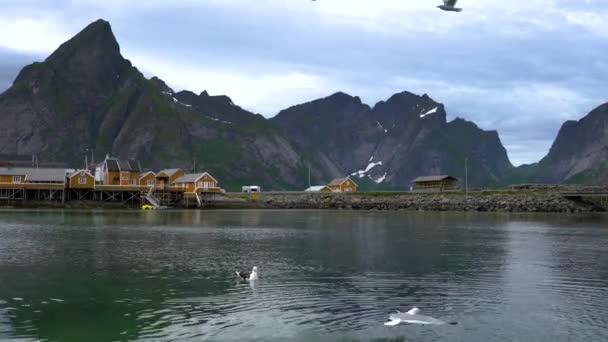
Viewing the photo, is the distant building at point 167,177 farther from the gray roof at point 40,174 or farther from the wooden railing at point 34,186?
the wooden railing at point 34,186

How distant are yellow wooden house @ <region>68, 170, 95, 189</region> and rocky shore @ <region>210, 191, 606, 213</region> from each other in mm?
25118

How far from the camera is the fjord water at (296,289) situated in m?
20.2

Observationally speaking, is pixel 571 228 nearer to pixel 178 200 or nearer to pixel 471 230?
pixel 471 230

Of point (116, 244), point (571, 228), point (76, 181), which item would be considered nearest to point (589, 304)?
point (116, 244)

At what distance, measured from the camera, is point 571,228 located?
232 ft

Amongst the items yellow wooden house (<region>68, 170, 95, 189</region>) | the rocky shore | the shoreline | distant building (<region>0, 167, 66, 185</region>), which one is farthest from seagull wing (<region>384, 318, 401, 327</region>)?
yellow wooden house (<region>68, 170, 95, 189</region>)

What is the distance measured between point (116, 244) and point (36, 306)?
23.9m

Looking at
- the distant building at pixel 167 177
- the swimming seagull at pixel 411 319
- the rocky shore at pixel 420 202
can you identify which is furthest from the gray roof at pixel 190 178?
the swimming seagull at pixel 411 319

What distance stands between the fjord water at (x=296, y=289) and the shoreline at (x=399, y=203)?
228ft

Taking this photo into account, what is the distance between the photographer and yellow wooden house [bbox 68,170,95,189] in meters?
124

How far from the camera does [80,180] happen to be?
124875mm

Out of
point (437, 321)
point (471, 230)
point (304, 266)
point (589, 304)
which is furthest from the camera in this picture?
point (471, 230)

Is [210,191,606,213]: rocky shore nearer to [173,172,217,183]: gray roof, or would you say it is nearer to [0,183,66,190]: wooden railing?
[173,172,217,183]: gray roof

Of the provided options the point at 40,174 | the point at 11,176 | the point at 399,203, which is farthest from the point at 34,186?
the point at 399,203
